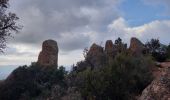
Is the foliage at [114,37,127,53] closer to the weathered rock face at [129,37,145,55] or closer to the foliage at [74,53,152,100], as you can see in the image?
the weathered rock face at [129,37,145,55]

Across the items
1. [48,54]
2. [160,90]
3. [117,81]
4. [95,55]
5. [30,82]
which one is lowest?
[160,90]

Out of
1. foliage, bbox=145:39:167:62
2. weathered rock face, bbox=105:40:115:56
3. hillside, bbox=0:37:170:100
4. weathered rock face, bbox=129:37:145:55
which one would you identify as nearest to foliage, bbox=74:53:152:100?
hillside, bbox=0:37:170:100

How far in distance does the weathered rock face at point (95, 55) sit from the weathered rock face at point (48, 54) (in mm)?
3543

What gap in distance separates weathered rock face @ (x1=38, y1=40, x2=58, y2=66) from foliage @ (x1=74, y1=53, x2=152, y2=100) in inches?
606

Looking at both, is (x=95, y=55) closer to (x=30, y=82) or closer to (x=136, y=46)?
(x=136, y=46)

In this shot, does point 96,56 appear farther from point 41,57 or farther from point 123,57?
point 123,57

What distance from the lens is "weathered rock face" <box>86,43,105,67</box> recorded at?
3944 cm

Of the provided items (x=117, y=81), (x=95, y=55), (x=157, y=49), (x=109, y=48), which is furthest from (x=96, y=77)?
(x=157, y=49)

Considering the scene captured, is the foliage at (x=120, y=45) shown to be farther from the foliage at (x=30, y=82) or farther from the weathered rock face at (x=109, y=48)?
the foliage at (x=30, y=82)

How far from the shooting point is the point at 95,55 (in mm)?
41125

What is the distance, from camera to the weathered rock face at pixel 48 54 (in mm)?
42688

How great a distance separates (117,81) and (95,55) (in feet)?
49.6

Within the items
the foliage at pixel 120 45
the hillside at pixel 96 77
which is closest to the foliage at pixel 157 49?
the hillside at pixel 96 77

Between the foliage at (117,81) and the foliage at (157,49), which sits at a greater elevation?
the foliage at (157,49)
